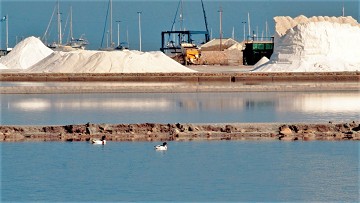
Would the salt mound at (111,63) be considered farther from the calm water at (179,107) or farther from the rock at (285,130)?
the rock at (285,130)

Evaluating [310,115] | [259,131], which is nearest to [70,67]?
[310,115]

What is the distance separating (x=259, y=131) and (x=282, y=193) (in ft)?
15.6

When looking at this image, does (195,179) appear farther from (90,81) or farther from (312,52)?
(312,52)

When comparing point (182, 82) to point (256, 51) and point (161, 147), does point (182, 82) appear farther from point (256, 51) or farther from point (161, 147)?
point (161, 147)

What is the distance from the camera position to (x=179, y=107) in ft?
69.1

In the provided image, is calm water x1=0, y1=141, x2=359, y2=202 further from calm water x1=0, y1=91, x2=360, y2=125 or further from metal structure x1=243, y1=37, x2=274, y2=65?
metal structure x1=243, y1=37, x2=274, y2=65

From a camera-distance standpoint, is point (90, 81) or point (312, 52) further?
point (312, 52)

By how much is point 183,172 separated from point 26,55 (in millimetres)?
38180

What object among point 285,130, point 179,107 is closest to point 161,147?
point 285,130

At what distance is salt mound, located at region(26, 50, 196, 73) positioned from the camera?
120ft

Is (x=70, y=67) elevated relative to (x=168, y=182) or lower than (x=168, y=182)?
elevated

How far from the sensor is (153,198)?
365 inches

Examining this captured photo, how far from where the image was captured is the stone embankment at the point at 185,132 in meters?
14.0

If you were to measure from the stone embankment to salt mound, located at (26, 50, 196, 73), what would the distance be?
21.6m
